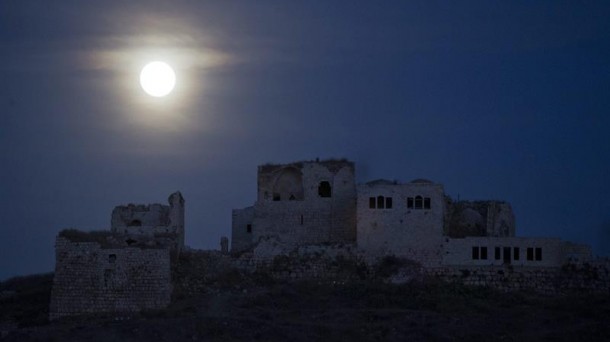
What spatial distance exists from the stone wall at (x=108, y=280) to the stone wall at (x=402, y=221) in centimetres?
1025

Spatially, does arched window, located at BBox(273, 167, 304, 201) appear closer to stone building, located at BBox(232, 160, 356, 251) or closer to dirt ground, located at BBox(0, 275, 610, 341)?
stone building, located at BBox(232, 160, 356, 251)

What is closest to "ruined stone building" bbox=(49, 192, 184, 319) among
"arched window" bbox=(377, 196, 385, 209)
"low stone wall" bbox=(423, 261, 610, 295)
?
"arched window" bbox=(377, 196, 385, 209)

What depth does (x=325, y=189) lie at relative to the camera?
7119 centimetres

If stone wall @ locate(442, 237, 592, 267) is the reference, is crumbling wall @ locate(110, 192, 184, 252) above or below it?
above

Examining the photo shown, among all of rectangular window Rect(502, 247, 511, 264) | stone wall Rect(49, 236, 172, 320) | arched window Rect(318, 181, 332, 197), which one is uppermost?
arched window Rect(318, 181, 332, 197)

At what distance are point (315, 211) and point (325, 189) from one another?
1353 millimetres

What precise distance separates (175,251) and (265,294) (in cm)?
579

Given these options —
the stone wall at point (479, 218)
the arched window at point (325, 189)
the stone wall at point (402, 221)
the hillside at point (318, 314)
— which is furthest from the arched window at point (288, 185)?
the stone wall at point (479, 218)

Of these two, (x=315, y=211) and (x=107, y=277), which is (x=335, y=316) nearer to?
(x=315, y=211)

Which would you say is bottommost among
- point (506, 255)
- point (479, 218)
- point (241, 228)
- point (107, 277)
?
point (107, 277)

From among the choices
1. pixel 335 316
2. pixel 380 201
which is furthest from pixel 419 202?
pixel 335 316

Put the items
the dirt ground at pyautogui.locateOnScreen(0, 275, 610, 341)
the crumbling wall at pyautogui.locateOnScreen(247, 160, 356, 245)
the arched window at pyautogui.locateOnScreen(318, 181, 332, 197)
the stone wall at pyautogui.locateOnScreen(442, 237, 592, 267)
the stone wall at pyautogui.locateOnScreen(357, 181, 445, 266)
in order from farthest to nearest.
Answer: the arched window at pyautogui.locateOnScreen(318, 181, 332, 197)
the crumbling wall at pyautogui.locateOnScreen(247, 160, 356, 245)
the stone wall at pyautogui.locateOnScreen(357, 181, 445, 266)
the stone wall at pyautogui.locateOnScreen(442, 237, 592, 267)
the dirt ground at pyautogui.locateOnScreen(0, 275, 610, 341)

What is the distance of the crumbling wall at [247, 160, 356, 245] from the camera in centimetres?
7038

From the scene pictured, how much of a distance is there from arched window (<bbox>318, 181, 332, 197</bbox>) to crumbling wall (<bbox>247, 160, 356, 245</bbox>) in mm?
145
